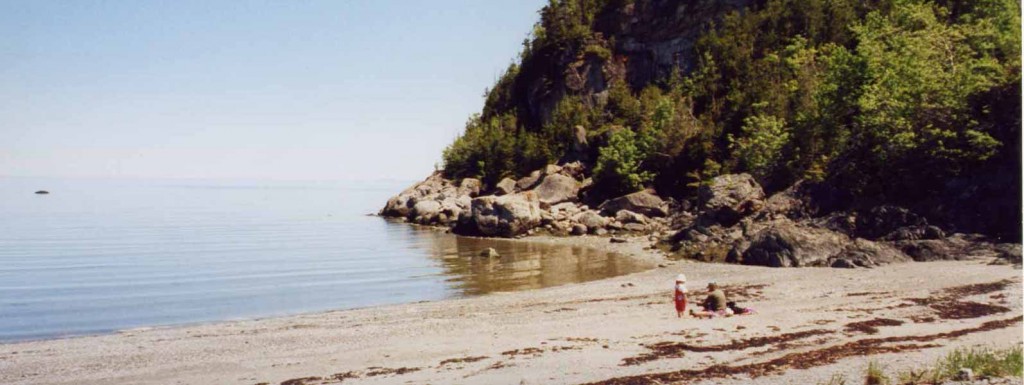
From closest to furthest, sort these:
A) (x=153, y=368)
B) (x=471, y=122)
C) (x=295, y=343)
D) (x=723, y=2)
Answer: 1. (x=153, y=368)
2. (x=295, y=343)
3. (x=723, y=2)
4. (x=471, y=122)

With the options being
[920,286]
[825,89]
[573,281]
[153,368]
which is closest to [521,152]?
[825,89]

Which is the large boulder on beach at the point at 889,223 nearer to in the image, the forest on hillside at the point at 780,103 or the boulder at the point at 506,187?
the forest on hillside at the point at 780,103

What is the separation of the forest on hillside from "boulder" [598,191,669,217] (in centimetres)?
301

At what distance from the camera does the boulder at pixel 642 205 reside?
5312 cm

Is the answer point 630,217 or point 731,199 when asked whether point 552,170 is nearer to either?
point 630,217

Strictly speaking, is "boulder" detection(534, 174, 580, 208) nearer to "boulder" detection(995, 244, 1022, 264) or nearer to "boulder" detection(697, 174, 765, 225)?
"boulder" detection(697, 174, 765, 225)

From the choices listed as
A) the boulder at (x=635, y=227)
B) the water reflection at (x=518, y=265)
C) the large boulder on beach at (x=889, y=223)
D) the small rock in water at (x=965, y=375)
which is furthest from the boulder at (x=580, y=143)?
the small rock in water at (x=965, y=375)

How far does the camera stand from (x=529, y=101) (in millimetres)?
93562

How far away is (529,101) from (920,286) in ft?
240

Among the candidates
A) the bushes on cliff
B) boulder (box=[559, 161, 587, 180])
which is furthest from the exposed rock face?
the bushes on cliff

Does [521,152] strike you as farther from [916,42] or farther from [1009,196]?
[1009,196]

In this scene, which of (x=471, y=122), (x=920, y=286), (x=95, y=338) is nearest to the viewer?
(x=95, y=338)

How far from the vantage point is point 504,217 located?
170 ft

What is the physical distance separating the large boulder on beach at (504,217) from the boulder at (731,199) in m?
14.0
